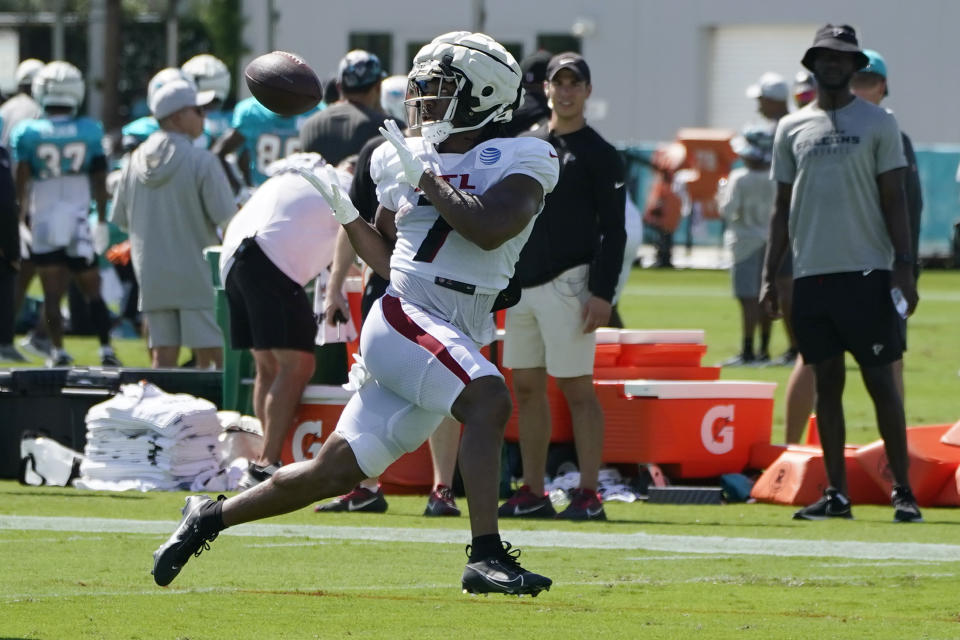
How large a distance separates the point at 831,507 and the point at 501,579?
10.7 ft

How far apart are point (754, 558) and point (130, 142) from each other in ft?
25.8

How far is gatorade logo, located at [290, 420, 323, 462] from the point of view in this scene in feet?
29.4

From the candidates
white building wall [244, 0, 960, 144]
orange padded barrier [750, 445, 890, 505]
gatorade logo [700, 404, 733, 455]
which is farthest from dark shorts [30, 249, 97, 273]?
white building wall [244, 0, 960, 144]

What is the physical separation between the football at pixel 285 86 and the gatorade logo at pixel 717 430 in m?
3.17

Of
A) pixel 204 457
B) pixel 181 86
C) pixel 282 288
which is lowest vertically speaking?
pixel 204 457

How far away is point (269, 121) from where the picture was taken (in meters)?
12.1

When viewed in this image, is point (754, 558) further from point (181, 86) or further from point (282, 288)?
point (181, 86)

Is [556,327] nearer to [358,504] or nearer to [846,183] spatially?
[358,504]

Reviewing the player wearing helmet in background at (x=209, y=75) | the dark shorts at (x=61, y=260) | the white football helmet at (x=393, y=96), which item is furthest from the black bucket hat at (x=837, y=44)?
the dark shorts at (x=61, y=260)

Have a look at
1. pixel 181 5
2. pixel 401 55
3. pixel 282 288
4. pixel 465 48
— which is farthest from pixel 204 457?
pixel 181 5

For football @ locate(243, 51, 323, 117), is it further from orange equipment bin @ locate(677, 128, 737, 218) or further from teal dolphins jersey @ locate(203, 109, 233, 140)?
orange equipment bin @ locate(677, 128, 737, 218)

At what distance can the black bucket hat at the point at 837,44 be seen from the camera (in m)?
7.89

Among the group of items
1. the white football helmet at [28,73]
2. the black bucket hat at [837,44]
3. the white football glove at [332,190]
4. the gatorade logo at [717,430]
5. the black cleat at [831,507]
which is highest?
the black bucket hat at [837,44]

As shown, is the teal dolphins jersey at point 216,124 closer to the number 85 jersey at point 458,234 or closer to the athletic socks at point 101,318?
the athletic socks at point 101,318
